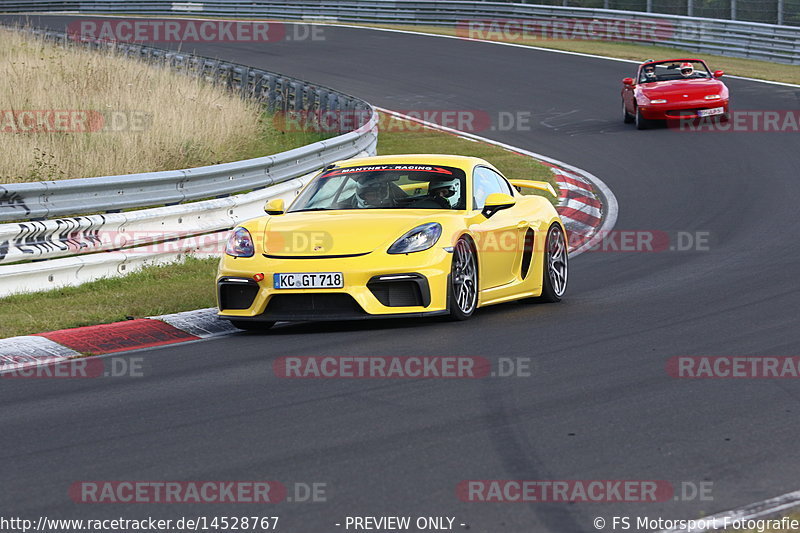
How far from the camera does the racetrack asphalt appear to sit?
5191 millimetres

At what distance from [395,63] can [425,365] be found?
26.9m

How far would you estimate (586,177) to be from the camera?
19.5 meters

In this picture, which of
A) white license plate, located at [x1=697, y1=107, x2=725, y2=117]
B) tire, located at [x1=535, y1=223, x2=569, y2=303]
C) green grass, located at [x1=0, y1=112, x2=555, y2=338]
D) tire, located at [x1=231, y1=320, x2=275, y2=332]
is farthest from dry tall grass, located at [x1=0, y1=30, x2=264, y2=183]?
white license plate, located at [x1=697, y1=107, x2=725, y2=117]

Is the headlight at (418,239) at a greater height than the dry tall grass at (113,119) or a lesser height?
greater

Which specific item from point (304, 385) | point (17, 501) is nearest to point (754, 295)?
point (304, 385)

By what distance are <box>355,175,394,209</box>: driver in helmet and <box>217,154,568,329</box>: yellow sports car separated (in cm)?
1

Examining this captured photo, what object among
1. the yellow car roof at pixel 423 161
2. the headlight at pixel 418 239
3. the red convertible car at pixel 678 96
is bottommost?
the red convertible car at pixel 678 96

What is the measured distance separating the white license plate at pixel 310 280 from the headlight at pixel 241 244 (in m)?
0.42

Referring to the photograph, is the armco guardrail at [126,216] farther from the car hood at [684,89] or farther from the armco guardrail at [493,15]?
the armco guardrail at [493,15]

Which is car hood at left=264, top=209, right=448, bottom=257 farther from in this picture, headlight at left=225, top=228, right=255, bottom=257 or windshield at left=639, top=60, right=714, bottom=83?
windshield at left=639, top=60, right=714, bottom=83

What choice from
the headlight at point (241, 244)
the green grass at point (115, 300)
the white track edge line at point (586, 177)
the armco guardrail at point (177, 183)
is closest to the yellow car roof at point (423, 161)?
the headlight at point (241, 244)

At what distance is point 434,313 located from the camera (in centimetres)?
911

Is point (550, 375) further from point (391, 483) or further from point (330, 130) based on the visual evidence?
point (330, 130)

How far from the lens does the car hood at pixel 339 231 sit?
9.14 meters
